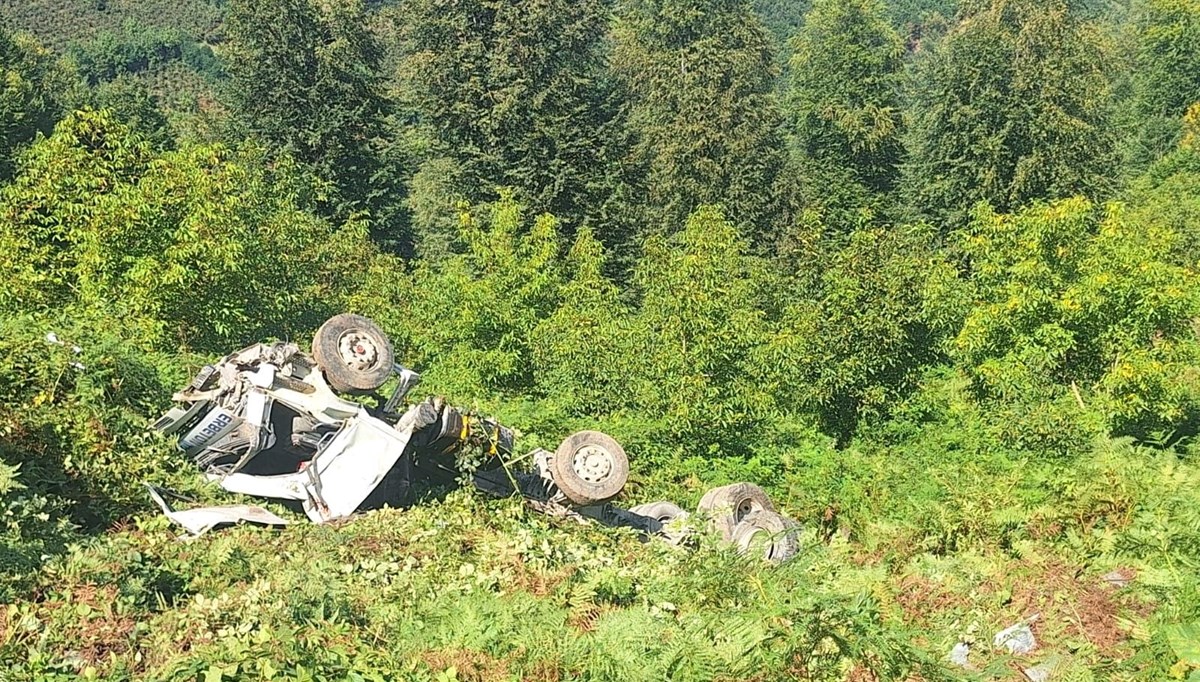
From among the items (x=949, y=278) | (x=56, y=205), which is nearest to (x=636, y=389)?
(x=949, y=278)

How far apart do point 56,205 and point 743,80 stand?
19.1 metres

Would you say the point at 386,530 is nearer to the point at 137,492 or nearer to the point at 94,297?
the point at 137,492

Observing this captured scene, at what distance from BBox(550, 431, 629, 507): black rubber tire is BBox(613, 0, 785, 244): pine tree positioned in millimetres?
19490

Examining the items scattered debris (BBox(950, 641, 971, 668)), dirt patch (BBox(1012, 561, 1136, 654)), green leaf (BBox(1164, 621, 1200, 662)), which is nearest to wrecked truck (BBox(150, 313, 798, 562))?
dirt patch (BBox(1012, 561, 1136, 654))

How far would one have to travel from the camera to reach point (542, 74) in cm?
2939

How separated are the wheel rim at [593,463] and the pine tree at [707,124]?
19444mm

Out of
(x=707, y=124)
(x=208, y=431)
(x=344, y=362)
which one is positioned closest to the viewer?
(x=208, y=431)

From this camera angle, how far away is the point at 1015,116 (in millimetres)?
28219

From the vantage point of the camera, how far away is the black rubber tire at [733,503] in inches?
423

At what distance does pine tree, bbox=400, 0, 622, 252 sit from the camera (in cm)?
2884

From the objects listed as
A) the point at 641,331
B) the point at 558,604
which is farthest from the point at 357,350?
the point at 641,331

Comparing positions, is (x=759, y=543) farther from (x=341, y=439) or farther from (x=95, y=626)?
(x=95, y=626)

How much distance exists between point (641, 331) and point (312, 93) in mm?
20547

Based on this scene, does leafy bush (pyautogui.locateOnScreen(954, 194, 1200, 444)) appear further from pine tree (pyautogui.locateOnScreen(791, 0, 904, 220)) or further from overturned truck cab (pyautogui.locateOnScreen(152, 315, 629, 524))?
pine tree (pyautogui.locateOnScreen(791, 0, 904, 220))
